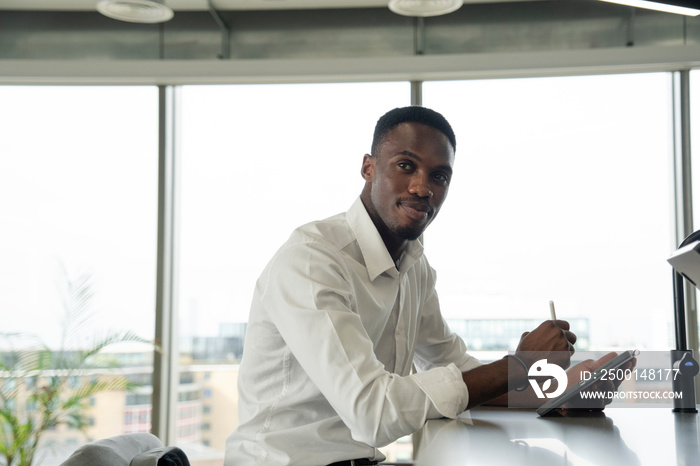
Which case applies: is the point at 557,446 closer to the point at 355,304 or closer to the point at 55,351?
the point at 355,304

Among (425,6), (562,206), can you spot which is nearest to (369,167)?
(425,6)

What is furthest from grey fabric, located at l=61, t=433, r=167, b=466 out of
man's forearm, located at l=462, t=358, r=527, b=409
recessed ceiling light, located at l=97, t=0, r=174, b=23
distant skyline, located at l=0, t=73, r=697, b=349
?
distant skyline, located at l=0, t=73, r=697, b=349

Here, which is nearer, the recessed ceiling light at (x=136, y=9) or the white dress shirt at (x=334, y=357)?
the white dress shirt at (x=334, y=357)

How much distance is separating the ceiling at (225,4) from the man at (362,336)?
112 inches

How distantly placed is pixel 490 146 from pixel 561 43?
0.86m

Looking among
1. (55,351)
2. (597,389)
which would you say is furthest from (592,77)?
(55,351)

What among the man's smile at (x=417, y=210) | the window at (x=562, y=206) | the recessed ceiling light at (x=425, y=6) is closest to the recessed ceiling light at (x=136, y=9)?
the recessed ceiling light at (x=425, y=6)

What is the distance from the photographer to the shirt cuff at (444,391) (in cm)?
143

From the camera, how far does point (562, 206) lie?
432 centimetres

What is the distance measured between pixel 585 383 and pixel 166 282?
3.31m

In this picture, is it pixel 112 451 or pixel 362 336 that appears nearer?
Answer: pixel 112 451

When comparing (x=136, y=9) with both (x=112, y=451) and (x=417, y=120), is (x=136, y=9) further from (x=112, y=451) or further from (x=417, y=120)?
(x=112, y=451)

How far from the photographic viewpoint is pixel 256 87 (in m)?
4.55

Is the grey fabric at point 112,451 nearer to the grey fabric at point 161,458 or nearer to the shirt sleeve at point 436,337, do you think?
the grey fabric at point 161,458
